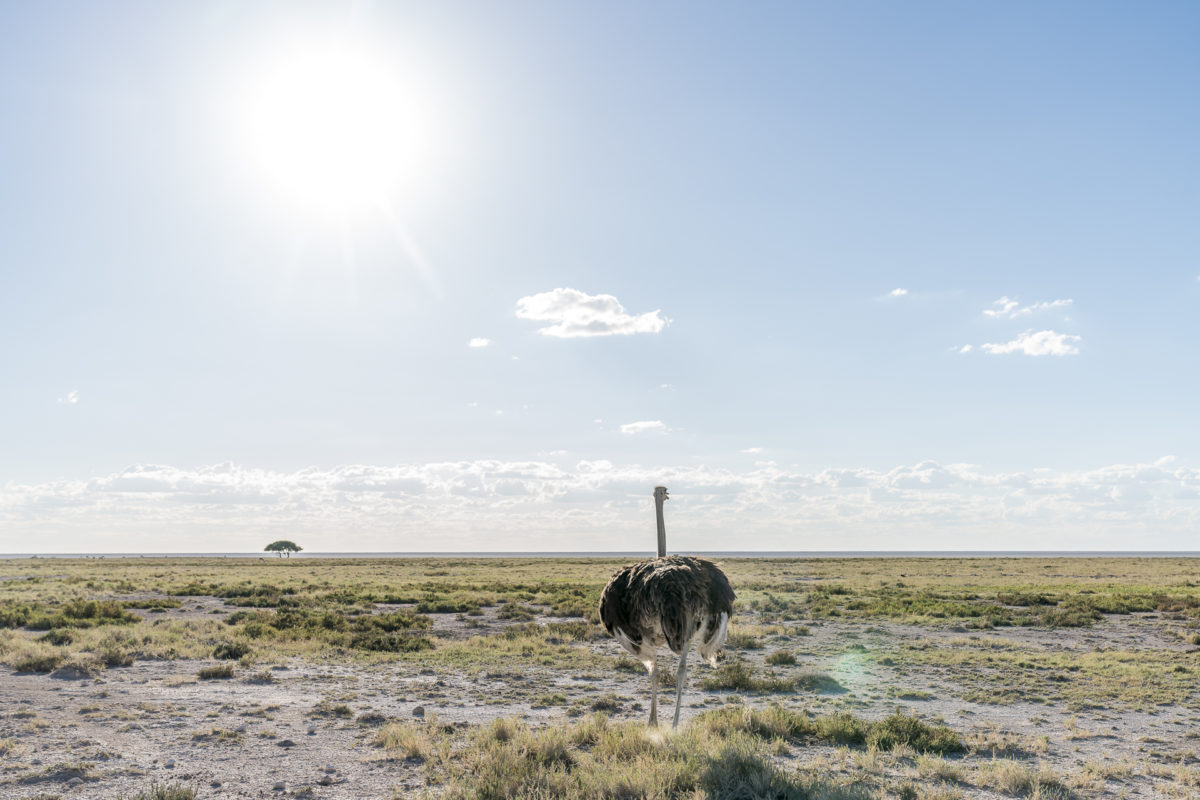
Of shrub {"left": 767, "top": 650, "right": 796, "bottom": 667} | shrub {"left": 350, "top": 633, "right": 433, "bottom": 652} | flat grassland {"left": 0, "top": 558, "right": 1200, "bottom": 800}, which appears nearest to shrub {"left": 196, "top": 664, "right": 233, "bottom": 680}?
flat grassland {"left": 0, "top": 558, "right": 1200, "bottom": 800}

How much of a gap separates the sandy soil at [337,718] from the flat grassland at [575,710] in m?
0.06

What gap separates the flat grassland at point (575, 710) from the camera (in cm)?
831

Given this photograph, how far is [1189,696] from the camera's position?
13.8m

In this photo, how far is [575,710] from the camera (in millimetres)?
12414

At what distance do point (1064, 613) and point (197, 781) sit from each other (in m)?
27.9

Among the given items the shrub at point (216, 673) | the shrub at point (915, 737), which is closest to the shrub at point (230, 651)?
the shrub at point (216, 673)

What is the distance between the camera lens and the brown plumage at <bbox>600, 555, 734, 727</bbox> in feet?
29.6

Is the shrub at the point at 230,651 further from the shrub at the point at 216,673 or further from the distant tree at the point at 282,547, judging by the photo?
the distant tree at the point at 282,547

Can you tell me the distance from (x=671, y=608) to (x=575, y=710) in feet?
14.8

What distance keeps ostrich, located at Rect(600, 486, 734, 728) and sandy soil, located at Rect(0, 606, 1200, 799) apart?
2.00 meters

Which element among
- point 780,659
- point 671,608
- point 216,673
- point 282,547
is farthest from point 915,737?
point 282,547

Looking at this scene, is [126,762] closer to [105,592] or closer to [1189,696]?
[1189,696]

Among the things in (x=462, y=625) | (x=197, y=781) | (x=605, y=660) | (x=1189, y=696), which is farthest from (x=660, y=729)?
(x=462, y=625)

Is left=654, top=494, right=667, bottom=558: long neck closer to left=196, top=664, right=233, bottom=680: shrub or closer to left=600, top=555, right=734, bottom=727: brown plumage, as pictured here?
left=600, top=555, right=734, bottom=727: brown plumage
